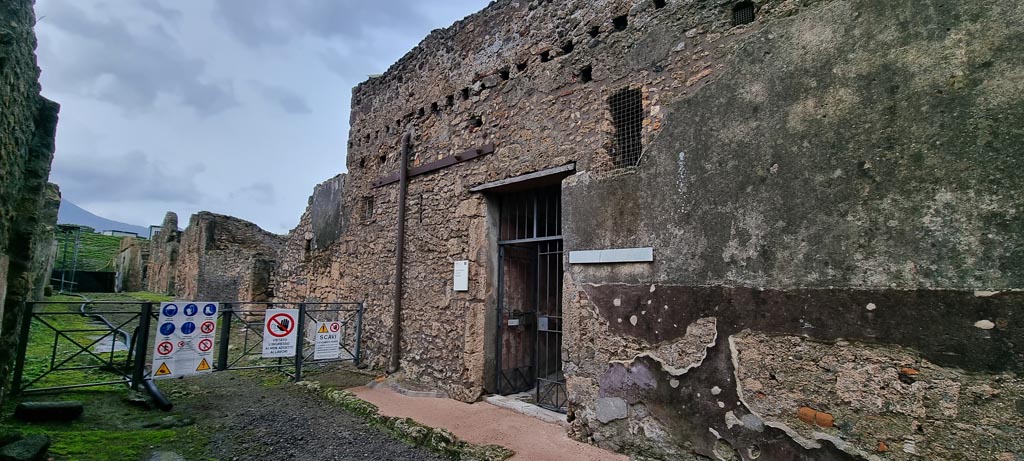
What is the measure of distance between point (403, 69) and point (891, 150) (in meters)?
6.77

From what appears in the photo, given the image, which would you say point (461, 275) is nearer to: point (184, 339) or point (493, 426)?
point (493, 426)

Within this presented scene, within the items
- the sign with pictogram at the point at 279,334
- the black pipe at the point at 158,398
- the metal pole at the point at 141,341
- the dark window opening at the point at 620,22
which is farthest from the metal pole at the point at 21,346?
the dark window opening at the point at 620,22

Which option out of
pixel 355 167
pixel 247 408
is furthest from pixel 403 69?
pixel 247 408

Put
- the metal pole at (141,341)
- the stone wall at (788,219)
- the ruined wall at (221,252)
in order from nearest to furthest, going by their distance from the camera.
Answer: the stone wall at (788,219) < the metal pole at (141,341) < the ruined wall at (221,252)

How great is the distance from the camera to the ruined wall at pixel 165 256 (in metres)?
20.2

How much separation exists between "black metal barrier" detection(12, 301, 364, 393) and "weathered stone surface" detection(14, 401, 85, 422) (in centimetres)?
54

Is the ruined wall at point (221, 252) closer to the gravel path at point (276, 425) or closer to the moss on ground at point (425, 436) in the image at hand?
the gravel path at point (276, 425)

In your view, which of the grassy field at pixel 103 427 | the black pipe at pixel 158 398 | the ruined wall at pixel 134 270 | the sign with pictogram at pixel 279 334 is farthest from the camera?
the ruined wall at pixel 134 270

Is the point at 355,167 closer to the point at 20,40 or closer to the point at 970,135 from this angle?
the point at 20,40

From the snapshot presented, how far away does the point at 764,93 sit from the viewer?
366 cm

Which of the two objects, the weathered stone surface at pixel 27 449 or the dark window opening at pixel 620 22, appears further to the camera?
the dark window opening at pixel 620 22

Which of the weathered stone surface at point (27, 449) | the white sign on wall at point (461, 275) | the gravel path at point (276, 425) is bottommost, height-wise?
the gravel path at point (276, 425)

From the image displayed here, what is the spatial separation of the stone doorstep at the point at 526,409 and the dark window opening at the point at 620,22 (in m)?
4.00

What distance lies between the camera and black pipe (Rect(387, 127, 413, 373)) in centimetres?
700
